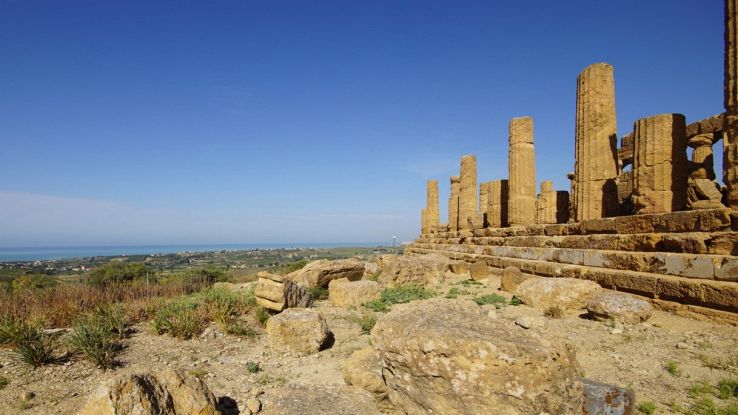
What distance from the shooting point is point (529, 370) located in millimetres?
2887

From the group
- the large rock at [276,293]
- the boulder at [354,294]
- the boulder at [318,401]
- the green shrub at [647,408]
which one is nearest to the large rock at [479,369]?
the boulder at [318,401]

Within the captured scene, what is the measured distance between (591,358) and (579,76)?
10.1 meters

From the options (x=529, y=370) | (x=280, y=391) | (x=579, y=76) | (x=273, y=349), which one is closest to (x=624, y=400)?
(x=529, y=370)

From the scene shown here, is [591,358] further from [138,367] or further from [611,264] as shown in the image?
[138,367]

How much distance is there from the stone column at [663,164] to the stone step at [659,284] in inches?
97.5

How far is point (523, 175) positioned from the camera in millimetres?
15758

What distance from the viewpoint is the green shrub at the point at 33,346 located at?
18.1 ft

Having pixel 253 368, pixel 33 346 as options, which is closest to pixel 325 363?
pixel 253 368

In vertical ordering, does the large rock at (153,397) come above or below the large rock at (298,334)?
above

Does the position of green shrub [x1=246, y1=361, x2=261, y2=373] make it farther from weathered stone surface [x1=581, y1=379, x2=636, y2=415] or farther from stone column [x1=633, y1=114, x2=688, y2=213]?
stone column [x1=633, y1=114, x2=688, y2=213]

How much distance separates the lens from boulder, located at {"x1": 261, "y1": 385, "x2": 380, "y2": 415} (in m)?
4.18

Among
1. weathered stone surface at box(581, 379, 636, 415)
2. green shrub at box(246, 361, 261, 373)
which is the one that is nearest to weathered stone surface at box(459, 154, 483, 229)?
green shrub at box(246, 361, 261, 373)

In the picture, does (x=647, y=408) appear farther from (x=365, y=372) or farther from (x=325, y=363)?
(x=325, y=363)

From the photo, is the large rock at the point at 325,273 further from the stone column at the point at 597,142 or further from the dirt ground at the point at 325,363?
the stone column at the point at 597,142
